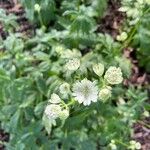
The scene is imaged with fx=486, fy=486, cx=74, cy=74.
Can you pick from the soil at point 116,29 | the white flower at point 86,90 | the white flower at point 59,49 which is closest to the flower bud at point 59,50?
the white flower at point 59,49

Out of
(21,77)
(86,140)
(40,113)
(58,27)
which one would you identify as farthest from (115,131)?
(58,27)

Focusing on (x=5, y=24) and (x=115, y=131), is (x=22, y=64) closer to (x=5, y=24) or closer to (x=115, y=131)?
(x=5, y=24)

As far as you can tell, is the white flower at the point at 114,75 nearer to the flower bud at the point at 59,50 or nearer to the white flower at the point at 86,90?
the white flower at the point at 86,90

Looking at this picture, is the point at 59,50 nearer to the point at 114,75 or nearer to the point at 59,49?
the point at 59,49

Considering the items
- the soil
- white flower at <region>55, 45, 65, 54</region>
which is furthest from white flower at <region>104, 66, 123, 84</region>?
the soil

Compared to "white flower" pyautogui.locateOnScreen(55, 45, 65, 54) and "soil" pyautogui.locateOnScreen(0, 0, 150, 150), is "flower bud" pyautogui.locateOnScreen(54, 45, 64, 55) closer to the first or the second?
"white flower" pyautogui.locateOnScreen(55, 45, 65, 54)

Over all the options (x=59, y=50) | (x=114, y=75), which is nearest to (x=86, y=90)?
(x=114, y=75)
